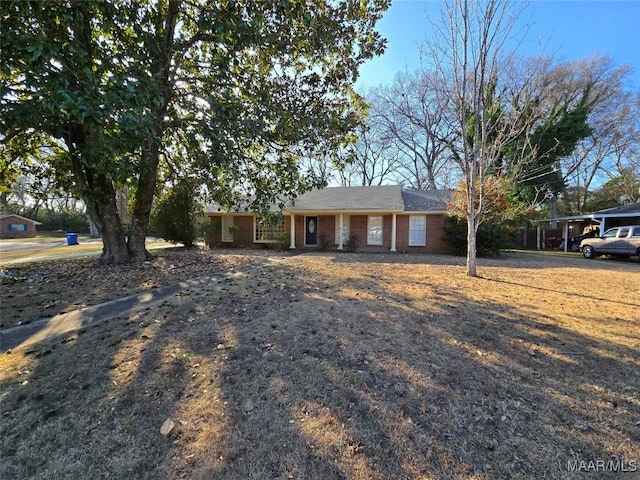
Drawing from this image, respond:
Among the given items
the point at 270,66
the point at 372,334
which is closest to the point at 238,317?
the point at 372,334

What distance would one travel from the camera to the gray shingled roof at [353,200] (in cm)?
1628

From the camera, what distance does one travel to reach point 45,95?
4.15m

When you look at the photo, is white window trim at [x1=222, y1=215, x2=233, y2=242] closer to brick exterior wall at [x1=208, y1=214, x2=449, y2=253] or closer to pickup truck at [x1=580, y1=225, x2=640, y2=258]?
brick exterior wall at [x1=208, y1=214, x2=449, y2=253]

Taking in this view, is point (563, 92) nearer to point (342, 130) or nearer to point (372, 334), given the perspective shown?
point (342, 130)

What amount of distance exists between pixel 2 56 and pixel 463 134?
8956 mm

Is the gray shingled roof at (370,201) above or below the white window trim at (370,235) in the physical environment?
above

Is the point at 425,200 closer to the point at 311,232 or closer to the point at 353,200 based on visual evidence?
the point at 353,200

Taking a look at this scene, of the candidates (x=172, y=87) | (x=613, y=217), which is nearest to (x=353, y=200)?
(x=172, y=87)

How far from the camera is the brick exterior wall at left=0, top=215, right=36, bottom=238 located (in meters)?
34.8

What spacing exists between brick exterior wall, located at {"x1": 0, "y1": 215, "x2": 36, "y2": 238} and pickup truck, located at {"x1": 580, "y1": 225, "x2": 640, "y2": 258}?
5354 centimetres

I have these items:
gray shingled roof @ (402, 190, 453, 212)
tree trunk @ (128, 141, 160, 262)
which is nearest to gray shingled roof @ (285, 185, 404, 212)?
gray shingled roof @ (402, 190, 453, 212)

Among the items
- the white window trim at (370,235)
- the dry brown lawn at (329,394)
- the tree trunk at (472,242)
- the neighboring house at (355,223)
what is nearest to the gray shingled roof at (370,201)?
the neighboring house at (355,223)

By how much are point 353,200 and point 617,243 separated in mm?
12976

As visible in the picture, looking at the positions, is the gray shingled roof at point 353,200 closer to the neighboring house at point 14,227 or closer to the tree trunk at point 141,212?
the tree trunk at point 141,212
